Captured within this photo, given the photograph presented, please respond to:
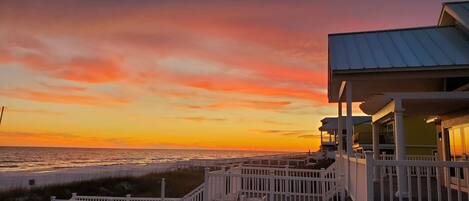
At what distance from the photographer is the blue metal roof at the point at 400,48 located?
9.66m

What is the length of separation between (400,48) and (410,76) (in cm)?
150

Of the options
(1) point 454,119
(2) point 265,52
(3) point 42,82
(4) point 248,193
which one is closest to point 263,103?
(2) point 265,52

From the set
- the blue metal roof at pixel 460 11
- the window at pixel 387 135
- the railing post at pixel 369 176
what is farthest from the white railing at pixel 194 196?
the window at pixel 387 135

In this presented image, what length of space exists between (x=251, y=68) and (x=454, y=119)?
32.8 feet

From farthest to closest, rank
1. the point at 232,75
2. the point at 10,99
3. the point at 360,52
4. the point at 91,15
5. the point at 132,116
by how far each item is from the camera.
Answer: the point at 132,116, the point at 10,99, the point at 232,75, the point at 91,15, the point at 360,52

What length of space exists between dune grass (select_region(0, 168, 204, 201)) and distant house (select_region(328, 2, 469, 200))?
18.4m

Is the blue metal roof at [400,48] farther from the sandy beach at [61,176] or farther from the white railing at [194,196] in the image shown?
the sandy beach at [61,176]

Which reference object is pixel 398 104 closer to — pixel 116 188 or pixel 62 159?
pixel 116 188

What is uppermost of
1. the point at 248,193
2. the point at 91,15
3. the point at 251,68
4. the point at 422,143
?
the point at 91,15

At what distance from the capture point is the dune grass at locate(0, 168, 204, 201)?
86.7ft

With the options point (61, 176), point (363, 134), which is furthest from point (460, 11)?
point (61, 176)

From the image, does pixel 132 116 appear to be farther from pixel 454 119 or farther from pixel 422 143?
pixel 454 119

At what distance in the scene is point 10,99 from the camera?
25.7 meters

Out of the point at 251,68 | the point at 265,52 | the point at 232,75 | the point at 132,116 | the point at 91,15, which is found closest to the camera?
the point at 91,15
